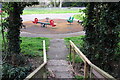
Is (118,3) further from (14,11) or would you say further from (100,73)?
(14,11)

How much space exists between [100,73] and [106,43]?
2.15 meters

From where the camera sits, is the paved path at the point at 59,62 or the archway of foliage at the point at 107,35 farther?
the paved path at the point at 59,62

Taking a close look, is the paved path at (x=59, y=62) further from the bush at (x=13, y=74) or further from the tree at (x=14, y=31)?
the tree at (x=14, y=31)

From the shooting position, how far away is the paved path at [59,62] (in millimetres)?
4664

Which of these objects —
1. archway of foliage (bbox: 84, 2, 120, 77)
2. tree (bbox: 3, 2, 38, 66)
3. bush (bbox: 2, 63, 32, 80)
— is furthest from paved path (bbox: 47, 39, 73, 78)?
tree (bbox: 3, 2, 38, 66)

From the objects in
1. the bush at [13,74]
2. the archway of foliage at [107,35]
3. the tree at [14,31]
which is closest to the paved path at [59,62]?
the bush at [13,74]

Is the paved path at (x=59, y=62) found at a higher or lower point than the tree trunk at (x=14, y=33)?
lower

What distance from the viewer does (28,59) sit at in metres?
6.00

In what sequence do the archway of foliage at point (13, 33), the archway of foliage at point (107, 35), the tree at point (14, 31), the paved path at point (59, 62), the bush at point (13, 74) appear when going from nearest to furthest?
1. the archway of foliage at point (107, 35)
2. the bush at point (13, 74)
3. the paved path at point (59, 62)
4. the archway of foliage at point (13, 33)
5. the tree at point (14, 31)

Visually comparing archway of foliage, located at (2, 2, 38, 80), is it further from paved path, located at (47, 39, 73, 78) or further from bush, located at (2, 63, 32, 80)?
paved path, located at (47, 39, 73, 78)

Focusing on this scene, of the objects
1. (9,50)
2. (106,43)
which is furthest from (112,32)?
(9,50)

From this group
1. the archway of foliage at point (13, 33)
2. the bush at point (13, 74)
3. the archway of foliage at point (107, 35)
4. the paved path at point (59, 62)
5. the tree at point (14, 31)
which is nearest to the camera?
the archway of foliage at point (107, 35)

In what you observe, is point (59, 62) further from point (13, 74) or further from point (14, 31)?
point (14, 31)

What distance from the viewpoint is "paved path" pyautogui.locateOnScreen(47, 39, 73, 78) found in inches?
184
